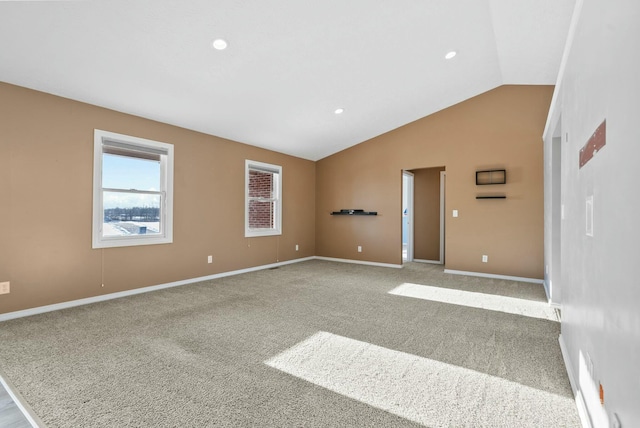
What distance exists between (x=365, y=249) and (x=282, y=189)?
2232 mm

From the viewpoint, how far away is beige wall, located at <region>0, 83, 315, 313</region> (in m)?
3.23

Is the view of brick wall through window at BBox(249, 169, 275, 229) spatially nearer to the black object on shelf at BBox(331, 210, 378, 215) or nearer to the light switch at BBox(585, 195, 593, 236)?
the black object on shelf at BBox(331, 210, 378, 215)

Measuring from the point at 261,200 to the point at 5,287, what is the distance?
382 centimetres

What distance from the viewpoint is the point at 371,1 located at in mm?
2902

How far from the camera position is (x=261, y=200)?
245 inches

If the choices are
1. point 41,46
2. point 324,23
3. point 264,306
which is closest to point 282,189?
point 264,306

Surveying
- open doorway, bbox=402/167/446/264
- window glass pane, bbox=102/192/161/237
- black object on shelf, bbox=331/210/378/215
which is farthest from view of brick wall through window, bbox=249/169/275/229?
open doorway, bbox=402/167/446/264

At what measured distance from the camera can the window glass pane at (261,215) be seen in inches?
244

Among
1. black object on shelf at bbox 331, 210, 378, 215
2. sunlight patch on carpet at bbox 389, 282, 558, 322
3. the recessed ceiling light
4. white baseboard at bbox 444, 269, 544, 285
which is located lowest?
sunlight patch on carpet at bbox 389, 282, 558, 322

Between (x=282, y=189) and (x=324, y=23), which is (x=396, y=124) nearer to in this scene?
(x=282, y=189)

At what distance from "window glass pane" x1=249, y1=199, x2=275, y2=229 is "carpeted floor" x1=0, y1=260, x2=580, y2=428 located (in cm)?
246

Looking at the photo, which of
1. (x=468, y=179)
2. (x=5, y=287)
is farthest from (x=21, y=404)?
(x=468, y=179)

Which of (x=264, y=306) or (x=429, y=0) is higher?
(x=429, y=0)

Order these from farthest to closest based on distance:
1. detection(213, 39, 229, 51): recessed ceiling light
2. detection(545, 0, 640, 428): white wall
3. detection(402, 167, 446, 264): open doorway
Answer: detection(402, 167, 446, 264): open doorway, detection(213, 39, 229, 51): recessed ceiling light, detection(545, 0, 640, 428): white wall
